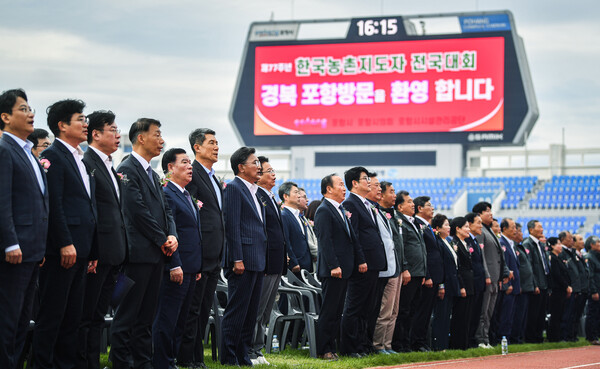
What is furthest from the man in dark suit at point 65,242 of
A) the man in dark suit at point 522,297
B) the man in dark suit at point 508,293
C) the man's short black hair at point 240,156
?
the man in dark suit at point 522,297

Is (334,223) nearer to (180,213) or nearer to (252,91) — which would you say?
(180,213)

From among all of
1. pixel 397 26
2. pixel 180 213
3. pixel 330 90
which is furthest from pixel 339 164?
pixel 180 213

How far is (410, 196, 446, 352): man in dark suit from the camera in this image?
36.2 ft

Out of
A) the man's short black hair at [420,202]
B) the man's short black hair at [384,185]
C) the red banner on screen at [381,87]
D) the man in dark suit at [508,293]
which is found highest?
the red banner on screen at [381,87]

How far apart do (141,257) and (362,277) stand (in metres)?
3.76

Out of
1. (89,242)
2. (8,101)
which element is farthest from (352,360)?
(8,101)

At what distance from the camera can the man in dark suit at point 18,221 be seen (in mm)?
5355

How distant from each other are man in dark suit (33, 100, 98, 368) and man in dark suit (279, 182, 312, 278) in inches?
179

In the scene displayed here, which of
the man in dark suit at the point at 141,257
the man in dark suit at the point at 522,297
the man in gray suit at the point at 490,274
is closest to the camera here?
the man in dark suit at the point at 141,257

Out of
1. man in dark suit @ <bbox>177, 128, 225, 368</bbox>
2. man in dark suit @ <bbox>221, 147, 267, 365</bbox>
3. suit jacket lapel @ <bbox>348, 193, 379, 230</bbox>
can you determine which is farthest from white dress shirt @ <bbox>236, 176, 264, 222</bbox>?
suit jacket lapel @ <bbox>348, 193, 379, 230</bbox>

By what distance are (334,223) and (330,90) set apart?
23307 millimetres

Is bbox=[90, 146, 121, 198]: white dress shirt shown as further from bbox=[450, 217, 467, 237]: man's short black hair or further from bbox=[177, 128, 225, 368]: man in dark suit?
bbox=[450, 217, 467, 237]: man's short black hair

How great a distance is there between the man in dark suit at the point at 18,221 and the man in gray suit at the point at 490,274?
8168 millimetres

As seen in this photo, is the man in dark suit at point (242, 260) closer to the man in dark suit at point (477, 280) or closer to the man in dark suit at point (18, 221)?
the man in dark suit at point (18, 221)
